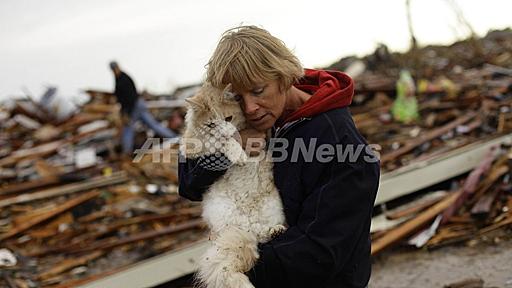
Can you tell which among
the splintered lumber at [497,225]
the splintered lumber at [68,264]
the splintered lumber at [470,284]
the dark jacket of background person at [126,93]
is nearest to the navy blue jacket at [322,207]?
the splintered lumber at [470,284]

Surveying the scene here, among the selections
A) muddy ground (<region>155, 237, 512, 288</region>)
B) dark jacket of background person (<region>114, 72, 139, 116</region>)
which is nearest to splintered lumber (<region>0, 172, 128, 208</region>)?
dark jacket of background person (<region>114, 72, 139, 116</region>)

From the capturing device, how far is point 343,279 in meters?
2.07

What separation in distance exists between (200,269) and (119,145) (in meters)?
10.1

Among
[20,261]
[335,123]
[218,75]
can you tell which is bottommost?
[20,261]

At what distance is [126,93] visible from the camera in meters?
10.8

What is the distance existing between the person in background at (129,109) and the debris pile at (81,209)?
449mm

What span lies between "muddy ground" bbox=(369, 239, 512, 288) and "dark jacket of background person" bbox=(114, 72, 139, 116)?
21.2ft

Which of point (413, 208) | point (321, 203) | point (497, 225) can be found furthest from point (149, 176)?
point (321, 203)

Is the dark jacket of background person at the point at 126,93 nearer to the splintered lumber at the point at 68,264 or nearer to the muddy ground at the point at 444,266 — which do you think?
the splintered lumber at the point at 68,264

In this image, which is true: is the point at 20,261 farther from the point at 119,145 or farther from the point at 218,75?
the point at 218,75

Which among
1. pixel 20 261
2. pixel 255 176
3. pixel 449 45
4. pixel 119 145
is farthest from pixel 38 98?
pixel 255 176

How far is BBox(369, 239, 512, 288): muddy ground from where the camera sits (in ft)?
16.3

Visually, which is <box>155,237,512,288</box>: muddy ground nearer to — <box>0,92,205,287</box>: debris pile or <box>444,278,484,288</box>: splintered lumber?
<box>444,278,484,288</box>: splintered lumber

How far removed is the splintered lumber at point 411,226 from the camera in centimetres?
572
